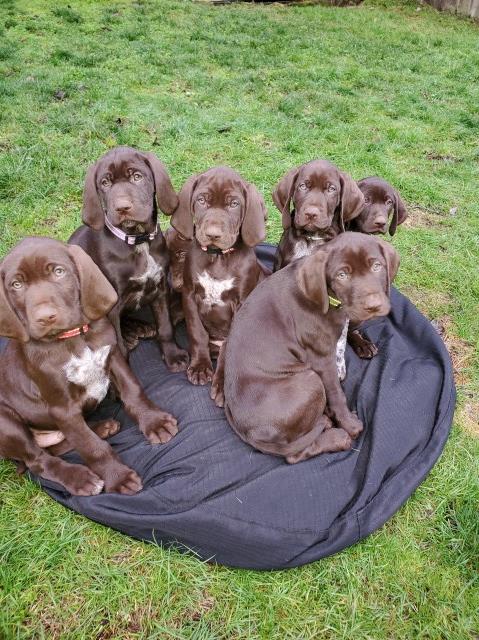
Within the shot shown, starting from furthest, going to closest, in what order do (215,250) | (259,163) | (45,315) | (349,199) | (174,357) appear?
1. (259,163)
2. (174,357)
3. (349,199)
4. (215,250)
5. (45,315)

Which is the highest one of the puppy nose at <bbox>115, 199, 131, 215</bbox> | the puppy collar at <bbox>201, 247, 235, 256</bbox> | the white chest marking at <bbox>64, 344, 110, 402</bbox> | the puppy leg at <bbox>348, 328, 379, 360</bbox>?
the puppy nose at <bbox>115, 199, 131, 215</bbox>

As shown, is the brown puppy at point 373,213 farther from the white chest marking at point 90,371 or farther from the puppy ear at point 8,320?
the puppy ear at point 8,320

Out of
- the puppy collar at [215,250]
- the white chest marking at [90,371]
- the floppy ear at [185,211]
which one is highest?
the floppy ear at [185,211]

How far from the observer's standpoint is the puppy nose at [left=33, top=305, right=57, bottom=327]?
328 centimetres

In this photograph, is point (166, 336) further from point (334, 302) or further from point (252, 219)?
point (334, 302)

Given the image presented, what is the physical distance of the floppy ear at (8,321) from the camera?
11.0 ft

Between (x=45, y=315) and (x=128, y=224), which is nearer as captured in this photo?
(x=45, y=315)

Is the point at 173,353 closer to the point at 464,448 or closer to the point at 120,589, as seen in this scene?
the point at 120,589

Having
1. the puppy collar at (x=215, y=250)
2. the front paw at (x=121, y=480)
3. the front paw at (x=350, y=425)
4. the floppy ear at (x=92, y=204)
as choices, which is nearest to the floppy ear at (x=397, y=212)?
the puppy collar at (x=215, y=250)

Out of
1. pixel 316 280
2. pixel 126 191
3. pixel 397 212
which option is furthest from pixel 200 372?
pixel 397 212

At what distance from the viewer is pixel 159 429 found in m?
4.25

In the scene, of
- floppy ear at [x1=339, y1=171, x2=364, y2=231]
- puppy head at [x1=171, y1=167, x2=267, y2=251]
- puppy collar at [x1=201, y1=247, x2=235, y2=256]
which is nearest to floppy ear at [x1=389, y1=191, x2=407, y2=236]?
floppy ear at [x1=339, y1=171, x2=364, y2=231]

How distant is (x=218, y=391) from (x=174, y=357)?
0.73 m

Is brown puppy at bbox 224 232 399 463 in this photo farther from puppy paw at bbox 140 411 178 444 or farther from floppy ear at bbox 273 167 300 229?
floppy ear at bbox 273 167 300 229
